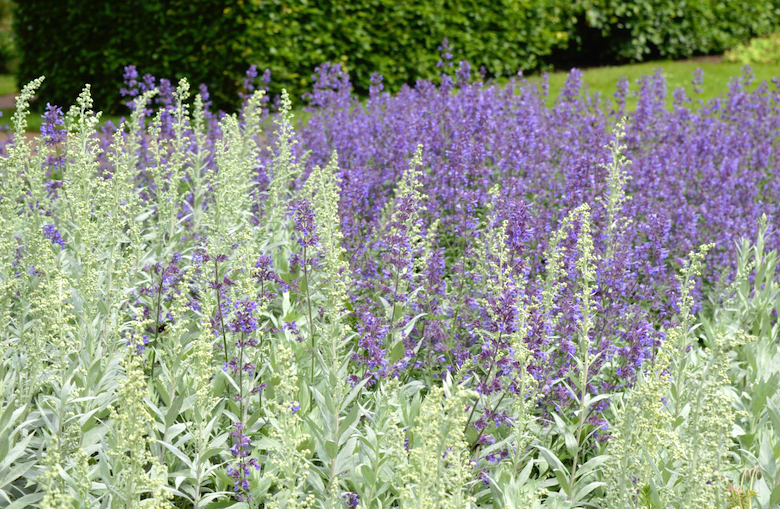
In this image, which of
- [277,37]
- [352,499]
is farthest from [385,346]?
[277,37]

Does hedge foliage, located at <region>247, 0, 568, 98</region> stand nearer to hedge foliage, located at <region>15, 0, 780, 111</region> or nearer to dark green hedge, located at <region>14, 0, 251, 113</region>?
hedge foliage, located at <region>15, 0, 780, 111</region>

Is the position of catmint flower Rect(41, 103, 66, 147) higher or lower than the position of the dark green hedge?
lower

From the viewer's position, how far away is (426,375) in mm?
4070

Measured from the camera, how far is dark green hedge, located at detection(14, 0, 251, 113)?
10758 mm

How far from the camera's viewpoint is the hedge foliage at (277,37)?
35.1ft

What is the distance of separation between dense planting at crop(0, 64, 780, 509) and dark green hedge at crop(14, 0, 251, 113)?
18.1 feet

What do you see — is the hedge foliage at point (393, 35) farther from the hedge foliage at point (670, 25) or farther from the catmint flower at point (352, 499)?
the catmint flower at point (352, 499)

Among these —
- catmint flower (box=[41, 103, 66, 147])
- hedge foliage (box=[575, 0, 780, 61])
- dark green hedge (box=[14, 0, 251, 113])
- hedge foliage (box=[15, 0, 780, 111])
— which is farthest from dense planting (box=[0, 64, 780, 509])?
hedge foliage (box=[575, 0, 780, 61])

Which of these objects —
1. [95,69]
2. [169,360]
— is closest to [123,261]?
[169,360]

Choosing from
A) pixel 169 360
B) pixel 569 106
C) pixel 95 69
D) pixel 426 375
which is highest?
pixel 95 69

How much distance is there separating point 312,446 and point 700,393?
163 centimetres

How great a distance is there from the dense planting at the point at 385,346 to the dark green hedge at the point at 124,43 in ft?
18.1

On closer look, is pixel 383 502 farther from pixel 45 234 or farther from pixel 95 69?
pixel 95 69

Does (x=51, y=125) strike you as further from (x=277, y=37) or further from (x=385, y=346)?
(x=277, y=37)
